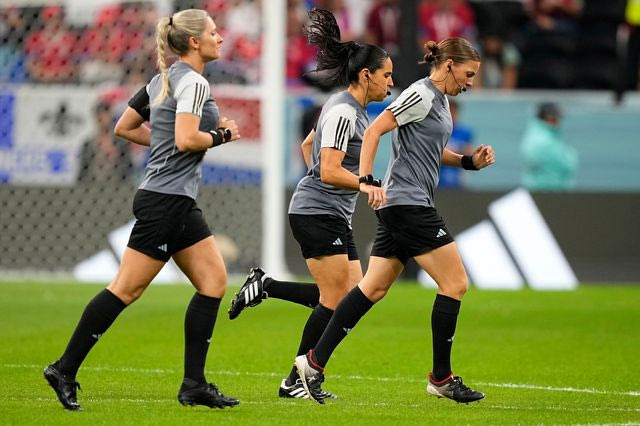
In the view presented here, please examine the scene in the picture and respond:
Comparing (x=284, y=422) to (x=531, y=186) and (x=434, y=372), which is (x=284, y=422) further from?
(x=531, y=186)

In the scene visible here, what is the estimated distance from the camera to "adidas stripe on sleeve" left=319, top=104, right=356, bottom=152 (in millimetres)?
8148

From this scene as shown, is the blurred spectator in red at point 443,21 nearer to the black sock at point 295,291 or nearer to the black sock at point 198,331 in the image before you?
the black sock at point 295,291

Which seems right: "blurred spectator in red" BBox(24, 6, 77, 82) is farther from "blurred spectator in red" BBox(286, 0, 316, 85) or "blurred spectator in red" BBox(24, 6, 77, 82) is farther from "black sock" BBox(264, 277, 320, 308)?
"black sock" BBox(264, 277, 320, 308)

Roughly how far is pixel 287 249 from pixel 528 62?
5.99 metres

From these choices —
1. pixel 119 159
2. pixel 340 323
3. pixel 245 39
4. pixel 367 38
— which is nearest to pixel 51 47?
pixel 119 159

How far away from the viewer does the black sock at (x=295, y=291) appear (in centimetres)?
913

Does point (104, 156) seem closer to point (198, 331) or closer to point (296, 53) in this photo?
point (296, 53)

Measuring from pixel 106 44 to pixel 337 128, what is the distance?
9.70 m

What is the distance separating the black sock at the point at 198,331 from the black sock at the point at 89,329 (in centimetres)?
42

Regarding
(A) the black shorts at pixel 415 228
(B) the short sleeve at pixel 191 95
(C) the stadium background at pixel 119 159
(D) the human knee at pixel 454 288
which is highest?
(B) the short sleeve at pixel 191 95

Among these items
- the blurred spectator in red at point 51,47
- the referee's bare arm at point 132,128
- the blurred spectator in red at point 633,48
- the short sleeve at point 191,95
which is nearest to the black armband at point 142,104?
the referee's bare arm at point 132,128

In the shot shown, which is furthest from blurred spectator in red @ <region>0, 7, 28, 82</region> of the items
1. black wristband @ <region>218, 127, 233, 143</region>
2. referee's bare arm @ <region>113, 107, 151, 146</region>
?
black wristband @ <region>218, 127, 233, 143</region>

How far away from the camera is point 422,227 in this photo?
8.25 meters

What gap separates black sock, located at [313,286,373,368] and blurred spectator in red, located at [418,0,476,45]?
13.0 metres
